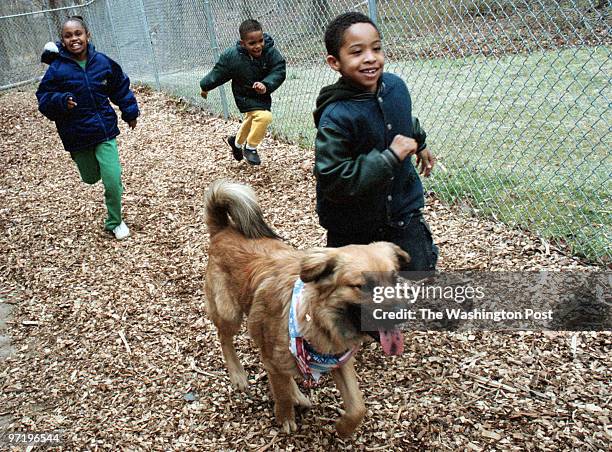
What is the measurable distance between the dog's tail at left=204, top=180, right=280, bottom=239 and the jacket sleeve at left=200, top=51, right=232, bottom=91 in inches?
154

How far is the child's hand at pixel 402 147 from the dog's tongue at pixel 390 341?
0.86 meters

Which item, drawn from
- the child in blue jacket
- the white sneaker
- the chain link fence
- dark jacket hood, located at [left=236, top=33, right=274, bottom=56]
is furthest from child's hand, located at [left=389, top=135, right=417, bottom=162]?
dark jacket hood, located at [left=236, top=33, right=274, bottom=56]

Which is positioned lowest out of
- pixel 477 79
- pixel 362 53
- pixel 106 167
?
pixel 477 79

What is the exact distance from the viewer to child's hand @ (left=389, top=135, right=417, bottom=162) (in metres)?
2.48

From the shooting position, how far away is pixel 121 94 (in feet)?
18.1

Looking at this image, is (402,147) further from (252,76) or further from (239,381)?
(252,76)

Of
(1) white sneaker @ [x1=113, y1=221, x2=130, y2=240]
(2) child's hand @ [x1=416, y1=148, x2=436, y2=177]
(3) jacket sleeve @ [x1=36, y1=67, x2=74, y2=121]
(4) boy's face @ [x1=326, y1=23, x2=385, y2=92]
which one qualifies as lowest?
(1) white sneaker @ [x1=113, y1=221, x2=130, y2=240]

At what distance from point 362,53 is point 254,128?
404 cm

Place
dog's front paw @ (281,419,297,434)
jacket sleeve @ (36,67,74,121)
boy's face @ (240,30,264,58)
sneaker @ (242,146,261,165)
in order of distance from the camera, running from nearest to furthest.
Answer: dog's front paw @ (281,419,297,434)
jacket sleeve @ (36,67,74,121)
boy's face @ (240,30,264,58)
sneaker @ (242,146,261,165)

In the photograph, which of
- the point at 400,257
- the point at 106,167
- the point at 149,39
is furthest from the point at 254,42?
the point at 149,39

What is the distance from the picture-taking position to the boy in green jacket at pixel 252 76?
20.7ft

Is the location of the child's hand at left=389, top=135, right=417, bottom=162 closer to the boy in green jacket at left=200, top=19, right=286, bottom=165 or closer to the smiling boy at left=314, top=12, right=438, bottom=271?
the smiling boy at left=314, top=12, right=438, bottom=271

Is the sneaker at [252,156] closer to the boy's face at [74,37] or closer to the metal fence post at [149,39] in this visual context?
the boy's face at [74,37]

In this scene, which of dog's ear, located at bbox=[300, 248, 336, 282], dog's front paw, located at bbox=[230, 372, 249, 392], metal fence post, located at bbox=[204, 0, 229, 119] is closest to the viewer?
dog's ear, located at bbox=[300, 248, 336, 282]
